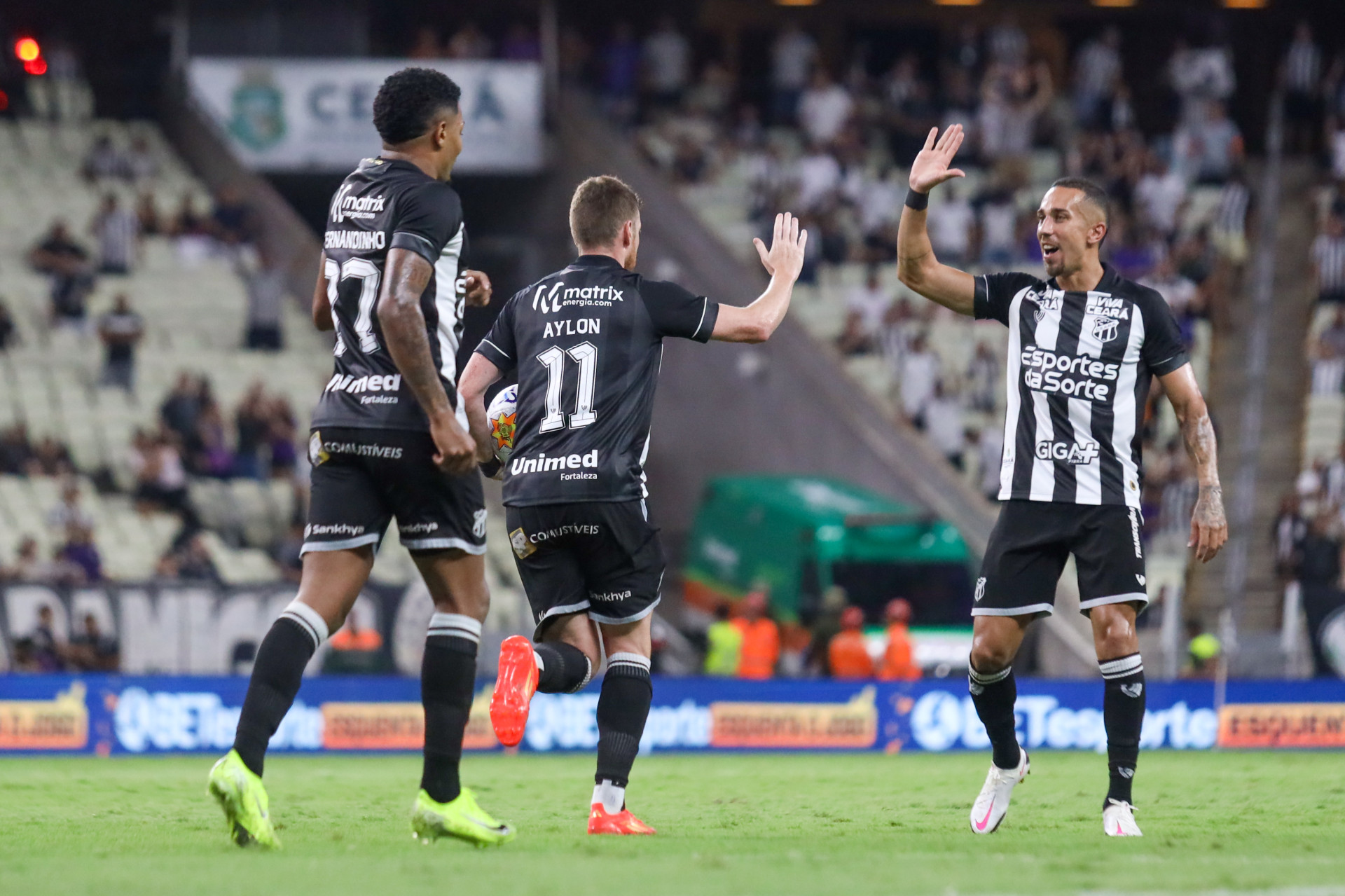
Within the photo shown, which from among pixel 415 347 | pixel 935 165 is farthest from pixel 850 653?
pixel 415 347

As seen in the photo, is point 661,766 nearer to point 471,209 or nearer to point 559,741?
point 559,741

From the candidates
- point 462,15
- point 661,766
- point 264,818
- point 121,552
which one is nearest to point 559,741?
point 661,766

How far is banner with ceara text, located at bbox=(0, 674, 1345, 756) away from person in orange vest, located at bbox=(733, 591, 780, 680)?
241cm

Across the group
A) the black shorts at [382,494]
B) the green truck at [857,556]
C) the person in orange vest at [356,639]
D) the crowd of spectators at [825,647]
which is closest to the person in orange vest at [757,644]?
the crowd of spectators at [825,647]

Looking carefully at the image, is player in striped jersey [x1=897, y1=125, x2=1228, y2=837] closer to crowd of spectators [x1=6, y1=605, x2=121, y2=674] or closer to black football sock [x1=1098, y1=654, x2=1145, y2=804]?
black football sock [x1=1098, y1=654, x2=1145, y2=804]

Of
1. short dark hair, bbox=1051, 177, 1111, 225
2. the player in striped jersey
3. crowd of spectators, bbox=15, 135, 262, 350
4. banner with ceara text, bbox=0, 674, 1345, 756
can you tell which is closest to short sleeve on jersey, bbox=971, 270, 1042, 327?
the player in striped jersey

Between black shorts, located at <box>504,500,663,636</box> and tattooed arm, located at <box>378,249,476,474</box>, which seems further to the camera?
black shorts, located at <box>504,500,663,636</box>

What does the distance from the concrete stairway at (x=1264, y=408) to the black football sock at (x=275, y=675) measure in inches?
→ 655

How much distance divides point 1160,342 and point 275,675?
13.1 ft

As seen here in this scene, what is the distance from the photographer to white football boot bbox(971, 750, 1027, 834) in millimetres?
7914

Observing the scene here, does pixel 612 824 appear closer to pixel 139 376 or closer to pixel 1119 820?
pixel 1119 820

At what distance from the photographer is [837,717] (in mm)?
17359

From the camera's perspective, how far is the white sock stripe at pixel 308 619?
6785 millimetres

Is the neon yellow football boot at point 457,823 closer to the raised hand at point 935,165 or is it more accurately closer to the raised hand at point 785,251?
the raised hand at point 785,251
